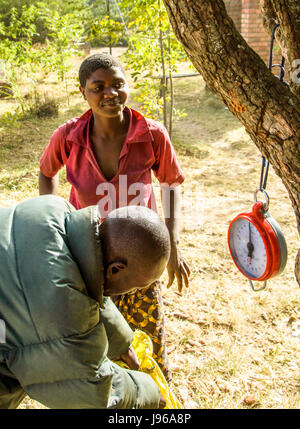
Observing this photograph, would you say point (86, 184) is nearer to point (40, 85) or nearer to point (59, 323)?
point (59, 323)

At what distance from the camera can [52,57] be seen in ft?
26.3

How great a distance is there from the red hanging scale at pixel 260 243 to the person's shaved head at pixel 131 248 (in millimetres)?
799

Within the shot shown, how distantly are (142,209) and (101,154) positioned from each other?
73 centimetres

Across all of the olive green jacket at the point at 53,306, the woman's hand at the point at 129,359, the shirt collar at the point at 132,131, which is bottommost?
the woman's hand at the point at 129,359

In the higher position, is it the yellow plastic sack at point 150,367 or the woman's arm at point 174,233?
the woman's arm at point 174,233

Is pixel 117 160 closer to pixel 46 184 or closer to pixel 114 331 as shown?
pixel 46 184

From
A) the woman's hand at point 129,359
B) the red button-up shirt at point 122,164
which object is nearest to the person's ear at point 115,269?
the woman's hand at point 129,359

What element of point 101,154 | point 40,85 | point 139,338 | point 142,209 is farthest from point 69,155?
point 40,85

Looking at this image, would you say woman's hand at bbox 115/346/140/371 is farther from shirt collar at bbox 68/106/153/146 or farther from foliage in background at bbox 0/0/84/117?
foliage in background at bbox 0/0/84/117

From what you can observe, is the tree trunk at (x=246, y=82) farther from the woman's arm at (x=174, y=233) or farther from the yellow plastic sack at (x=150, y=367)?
the yellow plastic sack at (x=150, y=367)

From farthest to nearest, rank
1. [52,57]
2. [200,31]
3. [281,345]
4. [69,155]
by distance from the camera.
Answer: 1. [52,57]
2. [281,345]
3. [69,155]
4. [200,31]

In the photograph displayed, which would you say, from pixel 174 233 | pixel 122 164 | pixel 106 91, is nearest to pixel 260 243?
pixel 174 233

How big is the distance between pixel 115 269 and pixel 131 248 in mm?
94

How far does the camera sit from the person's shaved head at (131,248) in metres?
1.20
